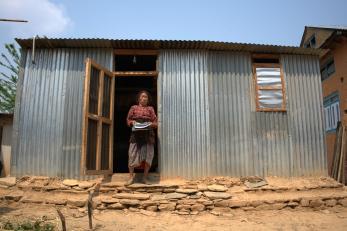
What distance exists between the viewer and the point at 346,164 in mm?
9828

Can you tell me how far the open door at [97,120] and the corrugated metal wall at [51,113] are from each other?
626 mm

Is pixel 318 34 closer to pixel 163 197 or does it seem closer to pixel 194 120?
pixel 194 120

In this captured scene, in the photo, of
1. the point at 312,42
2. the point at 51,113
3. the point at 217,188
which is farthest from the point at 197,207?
the point at 312,42

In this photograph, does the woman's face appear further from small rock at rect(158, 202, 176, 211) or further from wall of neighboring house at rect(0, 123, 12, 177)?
wall of neighboring house at rect(0, 123, 12, 177)

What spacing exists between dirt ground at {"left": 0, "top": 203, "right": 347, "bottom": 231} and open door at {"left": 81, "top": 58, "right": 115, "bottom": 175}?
1016mm

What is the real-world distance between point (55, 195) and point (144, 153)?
2148 mm

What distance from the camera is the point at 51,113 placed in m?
7.21

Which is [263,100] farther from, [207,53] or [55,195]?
[55,195]

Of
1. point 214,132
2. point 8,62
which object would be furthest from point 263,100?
point 8,62

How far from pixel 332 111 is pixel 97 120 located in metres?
10.7

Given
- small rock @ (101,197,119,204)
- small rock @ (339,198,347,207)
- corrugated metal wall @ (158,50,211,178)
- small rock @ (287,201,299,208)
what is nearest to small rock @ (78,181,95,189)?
small rock @ (101,197,119,204)

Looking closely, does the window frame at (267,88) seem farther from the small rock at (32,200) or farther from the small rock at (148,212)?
the small rock at (32,200)

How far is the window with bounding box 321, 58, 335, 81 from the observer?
536 inches

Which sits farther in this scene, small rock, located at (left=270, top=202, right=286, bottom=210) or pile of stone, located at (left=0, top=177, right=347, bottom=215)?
small rock, located at (left=270, top=202, right=286, bottom=210)
